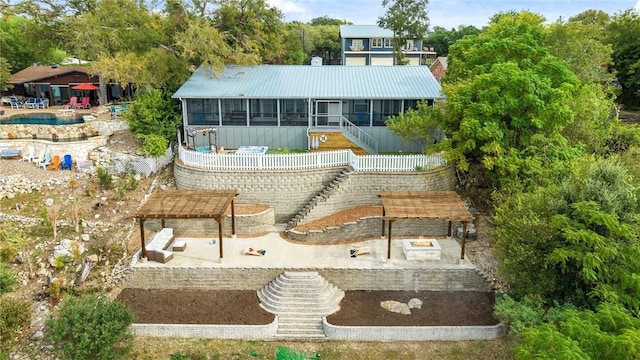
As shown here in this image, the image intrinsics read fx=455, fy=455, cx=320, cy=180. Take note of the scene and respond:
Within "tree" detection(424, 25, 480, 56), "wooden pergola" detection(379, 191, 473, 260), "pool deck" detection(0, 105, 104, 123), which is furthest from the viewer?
"tree" detection(424, 25, 480, 56)

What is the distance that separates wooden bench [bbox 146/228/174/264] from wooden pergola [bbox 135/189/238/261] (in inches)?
12.1

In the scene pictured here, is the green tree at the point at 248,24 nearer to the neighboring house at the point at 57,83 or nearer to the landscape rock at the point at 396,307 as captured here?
the neighboring house at the point at 57,83

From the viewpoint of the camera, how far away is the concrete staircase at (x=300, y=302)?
1516 centimetres

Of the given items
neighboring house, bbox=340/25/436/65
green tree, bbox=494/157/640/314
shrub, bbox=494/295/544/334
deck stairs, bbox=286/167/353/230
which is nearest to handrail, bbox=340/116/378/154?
deck stairs, bbox=286/167/353/230

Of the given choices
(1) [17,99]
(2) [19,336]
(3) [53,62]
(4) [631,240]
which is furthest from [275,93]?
(3) [53,62]

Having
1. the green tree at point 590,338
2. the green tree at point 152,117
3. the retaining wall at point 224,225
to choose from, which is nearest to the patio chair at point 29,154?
the green tree at point 152,117

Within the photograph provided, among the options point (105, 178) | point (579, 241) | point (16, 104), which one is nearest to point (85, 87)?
point (16, 104)

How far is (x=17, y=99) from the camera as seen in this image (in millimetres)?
35375

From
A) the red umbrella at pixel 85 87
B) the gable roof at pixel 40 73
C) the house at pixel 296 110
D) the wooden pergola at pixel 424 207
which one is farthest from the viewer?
the gable roof at pixel 40 73

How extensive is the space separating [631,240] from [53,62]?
5538 centimetres

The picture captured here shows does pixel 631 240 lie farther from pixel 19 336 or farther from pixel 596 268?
pixel 19 336

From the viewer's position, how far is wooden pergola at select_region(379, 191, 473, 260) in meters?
16.7

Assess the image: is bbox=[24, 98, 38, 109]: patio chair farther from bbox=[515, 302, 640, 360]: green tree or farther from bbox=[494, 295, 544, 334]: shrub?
bbox=[515, 302, 640, 360]: green tree

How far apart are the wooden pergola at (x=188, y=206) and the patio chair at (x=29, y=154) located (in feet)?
33.0
